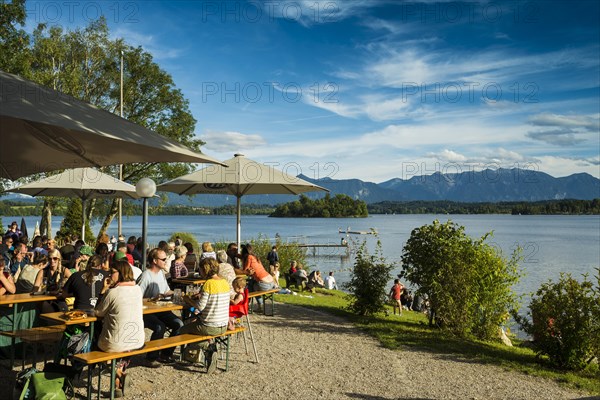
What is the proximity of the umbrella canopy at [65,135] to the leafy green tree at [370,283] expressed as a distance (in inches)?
255

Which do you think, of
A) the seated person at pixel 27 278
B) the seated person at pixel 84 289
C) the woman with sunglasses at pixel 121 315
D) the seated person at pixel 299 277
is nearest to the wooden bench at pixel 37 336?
the seated person at pixel 84 289

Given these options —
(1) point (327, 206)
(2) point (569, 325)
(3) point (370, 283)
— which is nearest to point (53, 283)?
(3) point (370, 283)

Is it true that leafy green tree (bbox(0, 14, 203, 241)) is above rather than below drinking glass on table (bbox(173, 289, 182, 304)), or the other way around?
above

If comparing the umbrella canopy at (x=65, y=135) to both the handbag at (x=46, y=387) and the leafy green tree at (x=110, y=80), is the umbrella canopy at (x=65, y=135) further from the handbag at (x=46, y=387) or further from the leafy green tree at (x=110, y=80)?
the leafy green tree at (x=110, y=80)

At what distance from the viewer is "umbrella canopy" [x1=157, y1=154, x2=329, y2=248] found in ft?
31.8

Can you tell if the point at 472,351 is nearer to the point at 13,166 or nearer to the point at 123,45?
the point at 13,166

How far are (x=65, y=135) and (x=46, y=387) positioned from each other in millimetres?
2187

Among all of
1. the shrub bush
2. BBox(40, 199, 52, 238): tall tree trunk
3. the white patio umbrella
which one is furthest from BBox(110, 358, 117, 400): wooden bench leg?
BBox(40, 199, 52, 238): tall tree trunk

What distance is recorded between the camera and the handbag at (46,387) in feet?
13.7

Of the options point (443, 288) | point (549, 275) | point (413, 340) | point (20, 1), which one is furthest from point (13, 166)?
point (549, 275)

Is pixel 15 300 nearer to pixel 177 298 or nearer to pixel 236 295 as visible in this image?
pixel 177 298

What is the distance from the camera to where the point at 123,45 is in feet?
83.8

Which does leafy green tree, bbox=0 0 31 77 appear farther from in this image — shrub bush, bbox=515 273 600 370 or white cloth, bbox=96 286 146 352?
shrub bush, bbox=515 273 600 370

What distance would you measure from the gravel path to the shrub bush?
1043 mm
